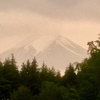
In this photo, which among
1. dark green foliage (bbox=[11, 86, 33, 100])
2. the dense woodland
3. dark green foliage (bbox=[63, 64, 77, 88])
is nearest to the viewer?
the dense woodland

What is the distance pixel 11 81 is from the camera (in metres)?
61.8

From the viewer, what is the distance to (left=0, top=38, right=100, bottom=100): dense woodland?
140ft

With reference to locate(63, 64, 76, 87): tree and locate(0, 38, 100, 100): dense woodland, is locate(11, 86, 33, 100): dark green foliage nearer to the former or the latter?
locate(0, 38, 100, 100): dense woodland

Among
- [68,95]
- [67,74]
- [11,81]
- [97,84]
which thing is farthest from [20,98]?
[67,74]

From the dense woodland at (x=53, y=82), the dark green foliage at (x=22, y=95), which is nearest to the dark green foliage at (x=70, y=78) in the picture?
the dense woodland at (x=53, y=82)

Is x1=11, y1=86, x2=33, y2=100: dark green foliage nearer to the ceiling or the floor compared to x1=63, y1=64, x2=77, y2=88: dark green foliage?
nearer to the floor

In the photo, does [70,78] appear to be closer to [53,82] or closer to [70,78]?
[70,78]

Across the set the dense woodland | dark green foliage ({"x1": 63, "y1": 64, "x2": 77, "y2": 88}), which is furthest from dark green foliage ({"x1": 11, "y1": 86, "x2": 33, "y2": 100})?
dark green foliage ({"x1": 63, "y1": 64, "x2": 77, "y2": 88})

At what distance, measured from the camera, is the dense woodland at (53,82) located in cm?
4269

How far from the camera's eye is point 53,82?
4856cm

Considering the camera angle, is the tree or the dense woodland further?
the tree

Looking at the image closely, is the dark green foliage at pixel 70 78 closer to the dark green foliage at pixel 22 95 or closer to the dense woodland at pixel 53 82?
the dense woodland at pixel 53 82

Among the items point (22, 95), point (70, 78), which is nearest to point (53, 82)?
point (22, 95)

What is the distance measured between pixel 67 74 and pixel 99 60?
24.1m
